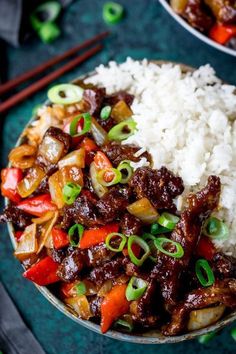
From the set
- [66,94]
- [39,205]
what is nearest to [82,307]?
[39,205]

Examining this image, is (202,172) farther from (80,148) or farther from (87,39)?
(87,39)

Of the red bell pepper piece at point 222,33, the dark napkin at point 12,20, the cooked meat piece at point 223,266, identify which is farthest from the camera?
the dark napkin at point 12,20

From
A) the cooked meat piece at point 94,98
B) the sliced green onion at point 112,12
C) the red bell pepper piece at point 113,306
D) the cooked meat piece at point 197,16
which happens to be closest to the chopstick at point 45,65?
the sliced green onion at point 112,12

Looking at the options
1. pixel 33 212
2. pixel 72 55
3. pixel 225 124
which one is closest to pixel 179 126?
pixel 225 124

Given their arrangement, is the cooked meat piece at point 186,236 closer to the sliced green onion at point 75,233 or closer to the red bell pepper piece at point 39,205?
the sliced green onion at point 75,233

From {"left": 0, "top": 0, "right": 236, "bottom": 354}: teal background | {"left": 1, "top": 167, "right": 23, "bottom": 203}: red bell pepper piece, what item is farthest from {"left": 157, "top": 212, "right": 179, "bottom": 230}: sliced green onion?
{"left": 0, "top": 0, "right": 236, "bottom": 354}: teal background

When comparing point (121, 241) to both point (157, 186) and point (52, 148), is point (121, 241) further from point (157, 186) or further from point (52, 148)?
point (52, 148)
